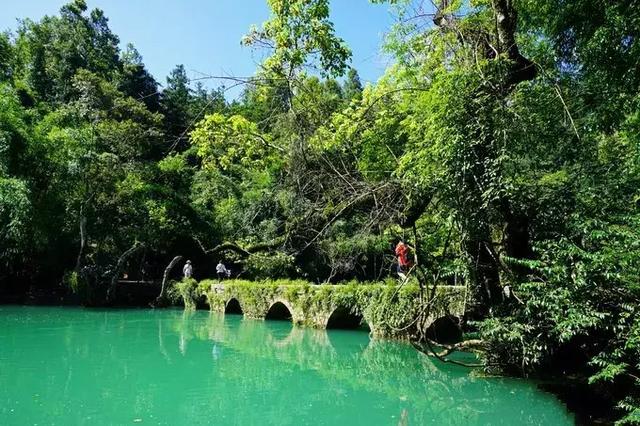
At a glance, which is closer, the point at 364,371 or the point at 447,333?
the point at 364,371

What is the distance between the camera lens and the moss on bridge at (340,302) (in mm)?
12523

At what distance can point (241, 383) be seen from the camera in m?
9.97

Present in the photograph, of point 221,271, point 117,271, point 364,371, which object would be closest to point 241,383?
point 364,371

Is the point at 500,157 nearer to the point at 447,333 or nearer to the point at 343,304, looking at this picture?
the point at 447,333

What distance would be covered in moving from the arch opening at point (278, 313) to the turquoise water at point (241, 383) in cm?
360

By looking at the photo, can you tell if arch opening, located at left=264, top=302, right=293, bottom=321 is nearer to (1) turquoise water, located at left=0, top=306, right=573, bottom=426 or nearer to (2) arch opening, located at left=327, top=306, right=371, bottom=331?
(2) arch opening, located at left=327, top=306, right=371, bottom=331

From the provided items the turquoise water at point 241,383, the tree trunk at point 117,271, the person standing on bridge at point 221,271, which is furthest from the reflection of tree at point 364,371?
the tree trunk at point 117,271

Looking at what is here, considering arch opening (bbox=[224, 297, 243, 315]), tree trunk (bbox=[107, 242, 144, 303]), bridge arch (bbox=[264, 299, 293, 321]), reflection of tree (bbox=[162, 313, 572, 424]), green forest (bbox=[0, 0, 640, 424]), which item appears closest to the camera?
green forest (bbox=[0, 0, 640, 424])

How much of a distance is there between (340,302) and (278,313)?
5205 millimetres

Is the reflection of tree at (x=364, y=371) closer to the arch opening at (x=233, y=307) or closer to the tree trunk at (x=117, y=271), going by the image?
the arch opening at (x=233, y=307)

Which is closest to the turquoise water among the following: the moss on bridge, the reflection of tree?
the reflection of tree

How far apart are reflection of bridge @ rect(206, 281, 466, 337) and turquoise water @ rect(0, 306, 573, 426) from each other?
694 millimetres

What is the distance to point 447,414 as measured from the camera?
8008mm

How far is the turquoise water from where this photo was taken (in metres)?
7.75
